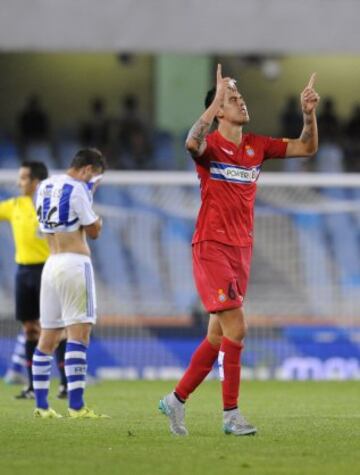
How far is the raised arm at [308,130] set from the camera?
988 cm

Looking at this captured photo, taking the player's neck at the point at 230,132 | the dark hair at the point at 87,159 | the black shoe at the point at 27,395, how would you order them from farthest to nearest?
the black shoe at the point at 27,395
the dark hair at the point at 87,159
the player's neck at the point at 230,132

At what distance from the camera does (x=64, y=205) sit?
11344mm

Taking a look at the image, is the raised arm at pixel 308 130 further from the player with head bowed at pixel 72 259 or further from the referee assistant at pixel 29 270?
the referee assistant at pixel 29 270

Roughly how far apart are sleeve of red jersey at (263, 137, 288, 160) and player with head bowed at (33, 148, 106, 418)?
1.75m

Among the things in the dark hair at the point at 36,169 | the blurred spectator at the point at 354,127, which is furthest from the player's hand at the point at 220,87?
the blurred spectator at the point at 354,127

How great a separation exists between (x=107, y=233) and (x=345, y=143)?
763cm

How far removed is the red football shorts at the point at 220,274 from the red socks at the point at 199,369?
0.33 m

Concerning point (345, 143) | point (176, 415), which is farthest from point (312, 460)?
point (345, 143)

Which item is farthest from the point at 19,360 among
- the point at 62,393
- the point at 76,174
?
the point at 76,174

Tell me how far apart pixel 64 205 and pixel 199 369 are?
2065mm

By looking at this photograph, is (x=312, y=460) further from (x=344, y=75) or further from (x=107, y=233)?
(x=344, y=75)

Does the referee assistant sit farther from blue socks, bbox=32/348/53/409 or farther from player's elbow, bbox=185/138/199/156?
player's elbow, bbox=185/138/199/156

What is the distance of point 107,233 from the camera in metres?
19.7

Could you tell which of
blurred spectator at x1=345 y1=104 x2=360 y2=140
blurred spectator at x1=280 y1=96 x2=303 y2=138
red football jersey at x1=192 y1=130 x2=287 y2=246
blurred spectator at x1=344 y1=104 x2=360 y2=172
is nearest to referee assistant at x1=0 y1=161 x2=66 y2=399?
red football jersey at x1=192 y1=130 x2=287 y2=246
